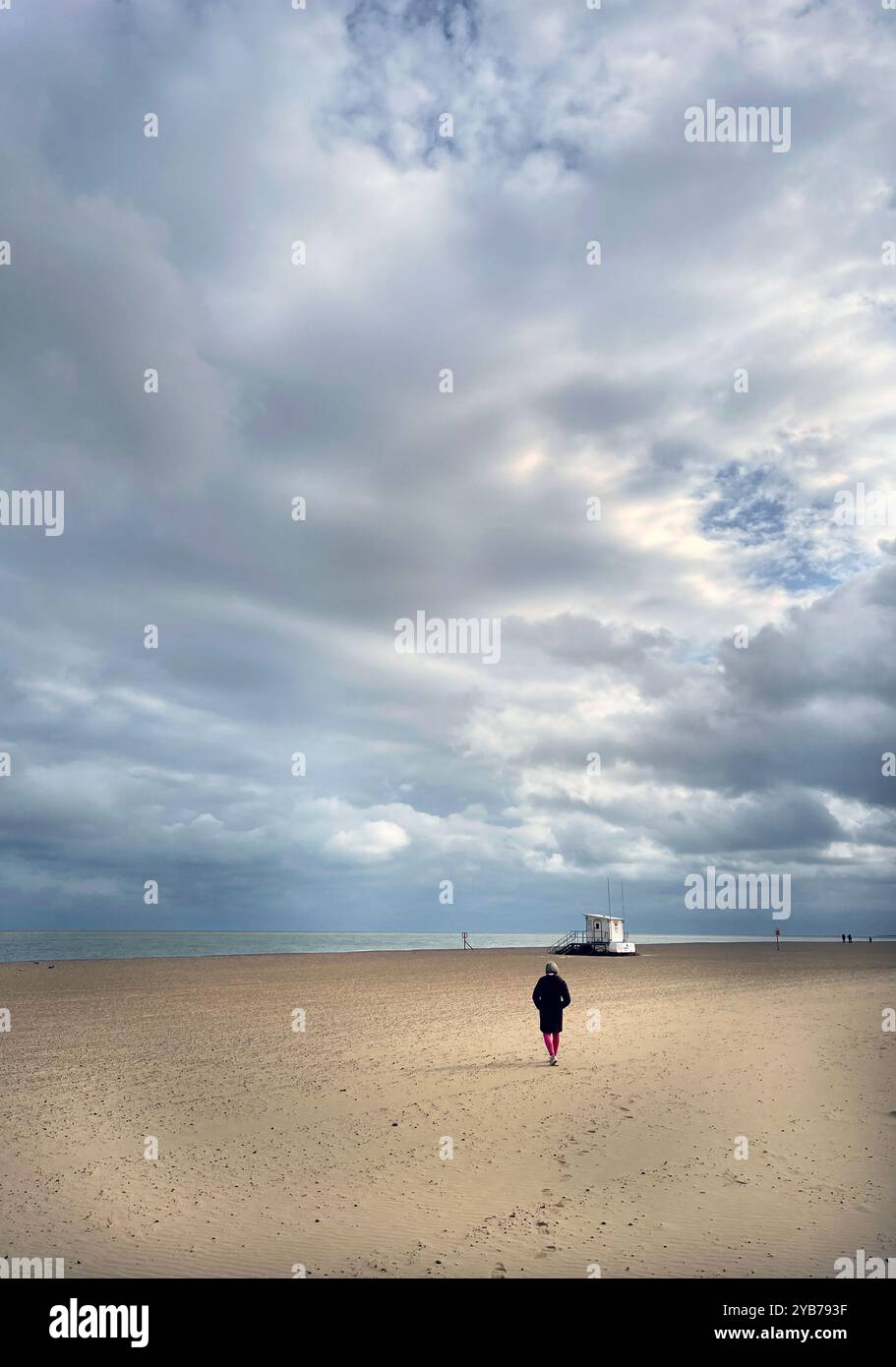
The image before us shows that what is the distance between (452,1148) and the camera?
12680mm

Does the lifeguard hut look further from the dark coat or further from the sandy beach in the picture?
the dark coat

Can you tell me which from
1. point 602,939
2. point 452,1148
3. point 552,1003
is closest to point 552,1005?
point 552,1003

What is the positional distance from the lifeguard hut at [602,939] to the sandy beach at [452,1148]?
169 feet

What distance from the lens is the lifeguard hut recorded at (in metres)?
76.7

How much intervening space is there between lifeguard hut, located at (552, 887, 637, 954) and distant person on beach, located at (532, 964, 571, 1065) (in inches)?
2379

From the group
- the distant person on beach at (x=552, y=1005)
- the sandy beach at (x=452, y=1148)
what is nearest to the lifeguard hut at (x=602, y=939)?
the sandy beach at (x=452, y=1148)

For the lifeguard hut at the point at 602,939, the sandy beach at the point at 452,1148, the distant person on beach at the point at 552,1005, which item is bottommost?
the lifeguard hut at the point at 602,939

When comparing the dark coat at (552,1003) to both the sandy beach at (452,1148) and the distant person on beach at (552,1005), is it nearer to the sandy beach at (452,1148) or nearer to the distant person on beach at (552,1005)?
the distant person on beach at (552,1005)

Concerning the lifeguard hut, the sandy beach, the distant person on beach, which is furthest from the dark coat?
the lifeguard hut

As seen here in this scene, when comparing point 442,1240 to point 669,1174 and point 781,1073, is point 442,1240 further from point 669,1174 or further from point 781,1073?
point 781,1073

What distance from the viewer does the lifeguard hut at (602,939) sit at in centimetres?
7669

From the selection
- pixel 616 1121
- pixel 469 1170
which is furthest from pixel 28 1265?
pixel 616 1121

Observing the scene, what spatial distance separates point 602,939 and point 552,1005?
206 ft

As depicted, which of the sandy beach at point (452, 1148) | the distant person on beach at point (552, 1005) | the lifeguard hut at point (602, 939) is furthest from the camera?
the lifeguard hut at point (602, 939)
